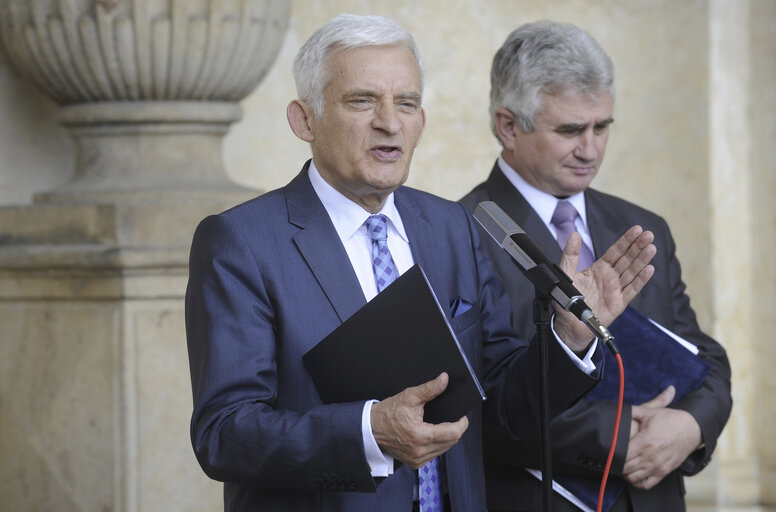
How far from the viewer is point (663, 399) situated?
3232 millimetres

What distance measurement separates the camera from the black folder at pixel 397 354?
89.3 inches

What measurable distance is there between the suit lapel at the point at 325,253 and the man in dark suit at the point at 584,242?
71 centimetres

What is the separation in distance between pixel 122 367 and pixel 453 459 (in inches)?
69.5

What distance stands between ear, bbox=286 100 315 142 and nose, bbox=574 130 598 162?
3.17 feet

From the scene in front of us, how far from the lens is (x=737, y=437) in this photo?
6.13 meters

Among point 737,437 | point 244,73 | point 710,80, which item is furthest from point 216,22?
point 737,437

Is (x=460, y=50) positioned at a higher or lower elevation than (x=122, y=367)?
higher

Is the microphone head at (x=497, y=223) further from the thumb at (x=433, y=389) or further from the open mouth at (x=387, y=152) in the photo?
the thumb at (x=433, y=389)

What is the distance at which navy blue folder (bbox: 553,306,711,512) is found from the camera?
→ 3.09 meters

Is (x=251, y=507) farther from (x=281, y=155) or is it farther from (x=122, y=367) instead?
(x=281, y=155)

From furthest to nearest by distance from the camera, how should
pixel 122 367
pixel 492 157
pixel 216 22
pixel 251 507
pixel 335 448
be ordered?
pixel 492 157 < pixel 216 22 < pixel 122 367 < pixel 251 507 < pixel 335 448

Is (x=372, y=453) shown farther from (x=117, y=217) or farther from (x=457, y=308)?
(x=117, y=217)

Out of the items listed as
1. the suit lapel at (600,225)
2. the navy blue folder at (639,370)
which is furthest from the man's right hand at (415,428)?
the suit lapel at (600,225)

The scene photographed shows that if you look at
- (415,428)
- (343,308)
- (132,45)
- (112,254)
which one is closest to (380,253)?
(343,308)
